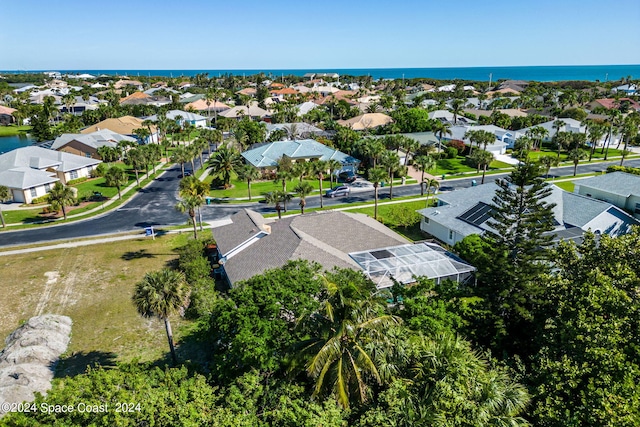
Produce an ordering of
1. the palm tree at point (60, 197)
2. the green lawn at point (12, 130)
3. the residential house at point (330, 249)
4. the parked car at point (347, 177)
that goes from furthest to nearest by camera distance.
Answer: the green lawn at point (12, 130)
the parked car at point (347, 177)
the palm tree at point (60, 197)
the residential house at point (330, 249)

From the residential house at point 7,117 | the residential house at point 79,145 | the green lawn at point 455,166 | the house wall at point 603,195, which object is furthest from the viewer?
the residential house at point 7,117

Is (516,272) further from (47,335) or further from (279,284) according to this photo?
(47,335)

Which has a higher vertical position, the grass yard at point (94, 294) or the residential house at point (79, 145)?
the residential house at point (79, 145)

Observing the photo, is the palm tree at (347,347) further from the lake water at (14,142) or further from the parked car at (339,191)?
the lake water at (14,142)

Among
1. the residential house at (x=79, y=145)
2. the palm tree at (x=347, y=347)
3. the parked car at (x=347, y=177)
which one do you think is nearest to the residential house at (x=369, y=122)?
the parked car at (x=347, y=177)

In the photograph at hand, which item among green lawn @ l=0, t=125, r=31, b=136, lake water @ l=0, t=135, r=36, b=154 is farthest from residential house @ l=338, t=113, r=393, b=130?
green lawn @ l=0, t=125, r=31, b=136

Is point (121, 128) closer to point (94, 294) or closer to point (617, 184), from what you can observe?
point (94, 294)

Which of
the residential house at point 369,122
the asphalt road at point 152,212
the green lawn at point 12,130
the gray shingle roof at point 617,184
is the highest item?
the residential house at point 369,122

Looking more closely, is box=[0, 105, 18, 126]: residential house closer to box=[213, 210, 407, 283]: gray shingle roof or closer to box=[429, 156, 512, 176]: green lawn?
box=[213, 210, 407, 283]: gray shingle roof
